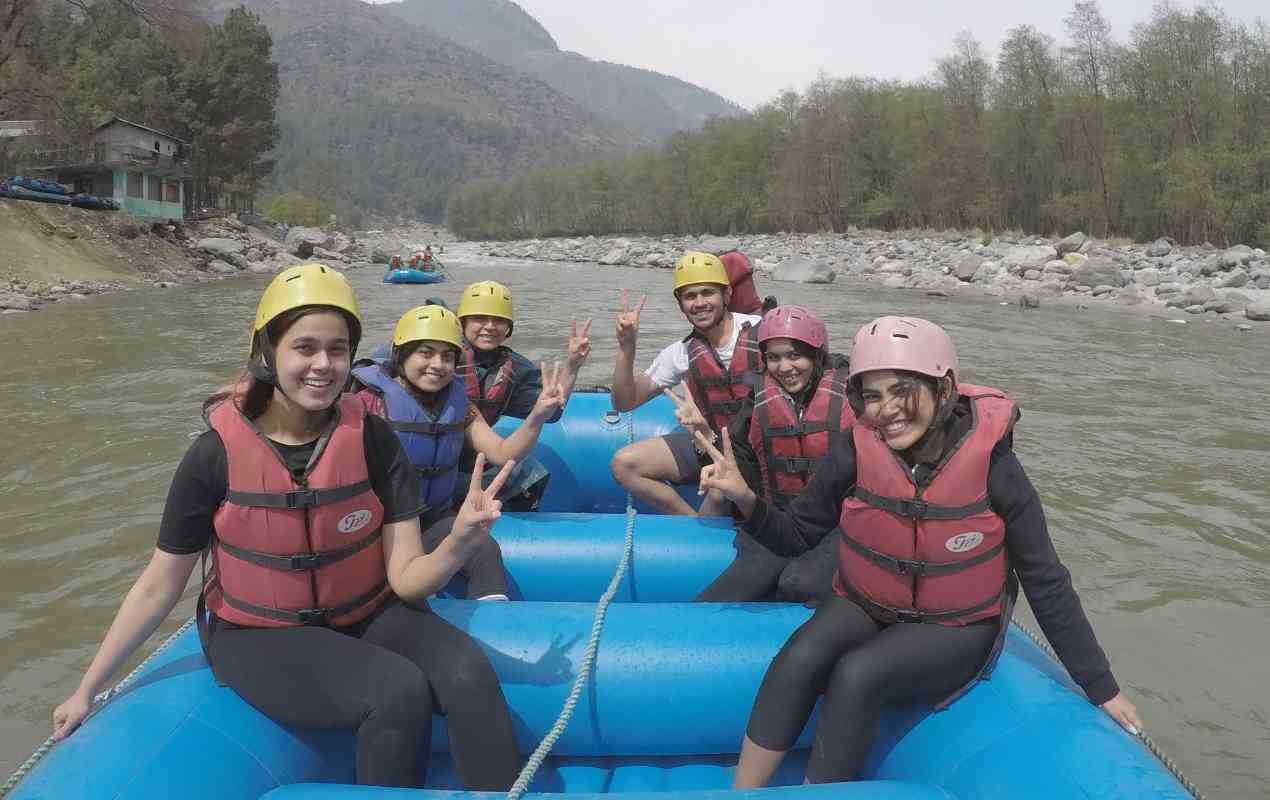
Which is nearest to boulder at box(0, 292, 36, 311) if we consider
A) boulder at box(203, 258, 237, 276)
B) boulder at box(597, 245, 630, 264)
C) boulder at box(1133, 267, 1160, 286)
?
boulder at box(203, 258, 237, 276)

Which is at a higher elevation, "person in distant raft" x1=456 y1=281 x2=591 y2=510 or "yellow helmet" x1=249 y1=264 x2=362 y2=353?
"yellow helmet" x1=249 y1=264 x2=362 y2=353

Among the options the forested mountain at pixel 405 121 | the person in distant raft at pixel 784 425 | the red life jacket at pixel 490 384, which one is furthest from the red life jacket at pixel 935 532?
the forested mountain at pixel 405 121

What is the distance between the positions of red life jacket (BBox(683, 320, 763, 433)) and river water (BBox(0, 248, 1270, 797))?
1704 millimetres

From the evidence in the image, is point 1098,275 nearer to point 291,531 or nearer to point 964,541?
point 964,541

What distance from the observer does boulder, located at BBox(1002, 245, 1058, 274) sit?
18.1 meters

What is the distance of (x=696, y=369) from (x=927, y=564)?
68.2 inches

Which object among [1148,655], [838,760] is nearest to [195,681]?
[838,760]

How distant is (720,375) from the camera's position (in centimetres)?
345

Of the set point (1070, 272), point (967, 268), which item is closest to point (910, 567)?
point (1070, 272)

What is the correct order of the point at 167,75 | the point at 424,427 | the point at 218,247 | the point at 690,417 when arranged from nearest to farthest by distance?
the point at 690,417 < the point at 424,427 < the point at 218,247 < the point at 167,75

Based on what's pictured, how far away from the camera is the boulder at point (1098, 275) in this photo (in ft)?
51.2

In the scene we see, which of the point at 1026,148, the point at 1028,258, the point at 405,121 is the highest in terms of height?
the point at 405,121

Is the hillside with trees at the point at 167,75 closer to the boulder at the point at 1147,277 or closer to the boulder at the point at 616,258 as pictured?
the boulder at the point at 616,258

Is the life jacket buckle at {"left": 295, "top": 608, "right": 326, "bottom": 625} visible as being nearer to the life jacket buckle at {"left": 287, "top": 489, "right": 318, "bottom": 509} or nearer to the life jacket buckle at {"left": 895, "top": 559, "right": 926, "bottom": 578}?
the life jacket buckle at {"left": 287, "top": 489, "right": 318, "bottom": 509}
